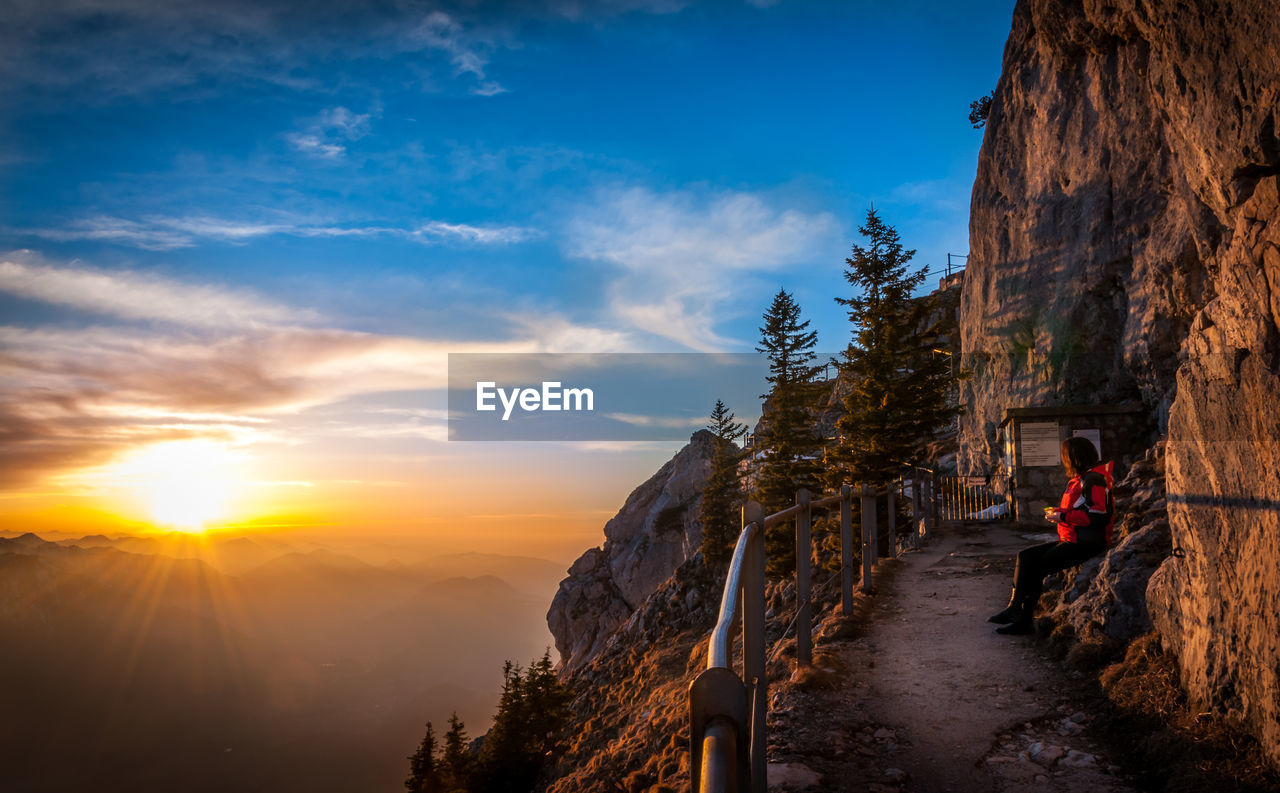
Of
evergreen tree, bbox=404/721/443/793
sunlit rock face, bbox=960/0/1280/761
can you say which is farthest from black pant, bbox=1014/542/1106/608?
evergreen tree, bbox=404/721/443/793

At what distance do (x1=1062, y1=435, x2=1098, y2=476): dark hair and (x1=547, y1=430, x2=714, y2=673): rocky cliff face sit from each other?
4463 centimetres

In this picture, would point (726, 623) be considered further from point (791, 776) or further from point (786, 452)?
point (786, 452)

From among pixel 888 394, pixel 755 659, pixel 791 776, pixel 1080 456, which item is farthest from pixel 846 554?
pixel 888 394

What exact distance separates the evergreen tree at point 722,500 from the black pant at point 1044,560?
27298 mm

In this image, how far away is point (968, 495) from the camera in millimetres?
23875

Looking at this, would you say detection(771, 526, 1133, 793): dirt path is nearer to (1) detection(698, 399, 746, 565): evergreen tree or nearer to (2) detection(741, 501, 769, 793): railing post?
(2) detection(741, 501, 769, 793): railing post

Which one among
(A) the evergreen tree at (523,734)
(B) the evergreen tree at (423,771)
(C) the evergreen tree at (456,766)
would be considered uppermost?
(A) the evergreen tree at (523,734)

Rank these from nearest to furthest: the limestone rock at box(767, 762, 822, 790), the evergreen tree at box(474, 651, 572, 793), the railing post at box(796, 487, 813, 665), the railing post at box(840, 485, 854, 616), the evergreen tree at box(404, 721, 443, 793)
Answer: the limestone rock at box(767, 762, 822, 790)
the railing post at box(796, 487, 813, 665)
the railing post at box(840, 485, 854, 616)
the evergreen tree at box(474, 651, 572, 793)
the evergreen tree at box(404, 721, 443, 793)

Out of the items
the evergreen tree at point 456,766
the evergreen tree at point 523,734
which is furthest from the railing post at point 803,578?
the evergreen tree at point 456,766

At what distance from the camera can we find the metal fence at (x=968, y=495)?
73.6 ft

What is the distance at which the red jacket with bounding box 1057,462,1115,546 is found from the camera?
646cm

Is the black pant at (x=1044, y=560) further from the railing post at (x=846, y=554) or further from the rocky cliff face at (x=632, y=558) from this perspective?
the rocky cliff face at (x=632, y=558)

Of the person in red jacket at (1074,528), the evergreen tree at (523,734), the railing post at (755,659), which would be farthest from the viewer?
the evergreen tree at (523,734)

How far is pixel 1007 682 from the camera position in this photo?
5711 millimetres
